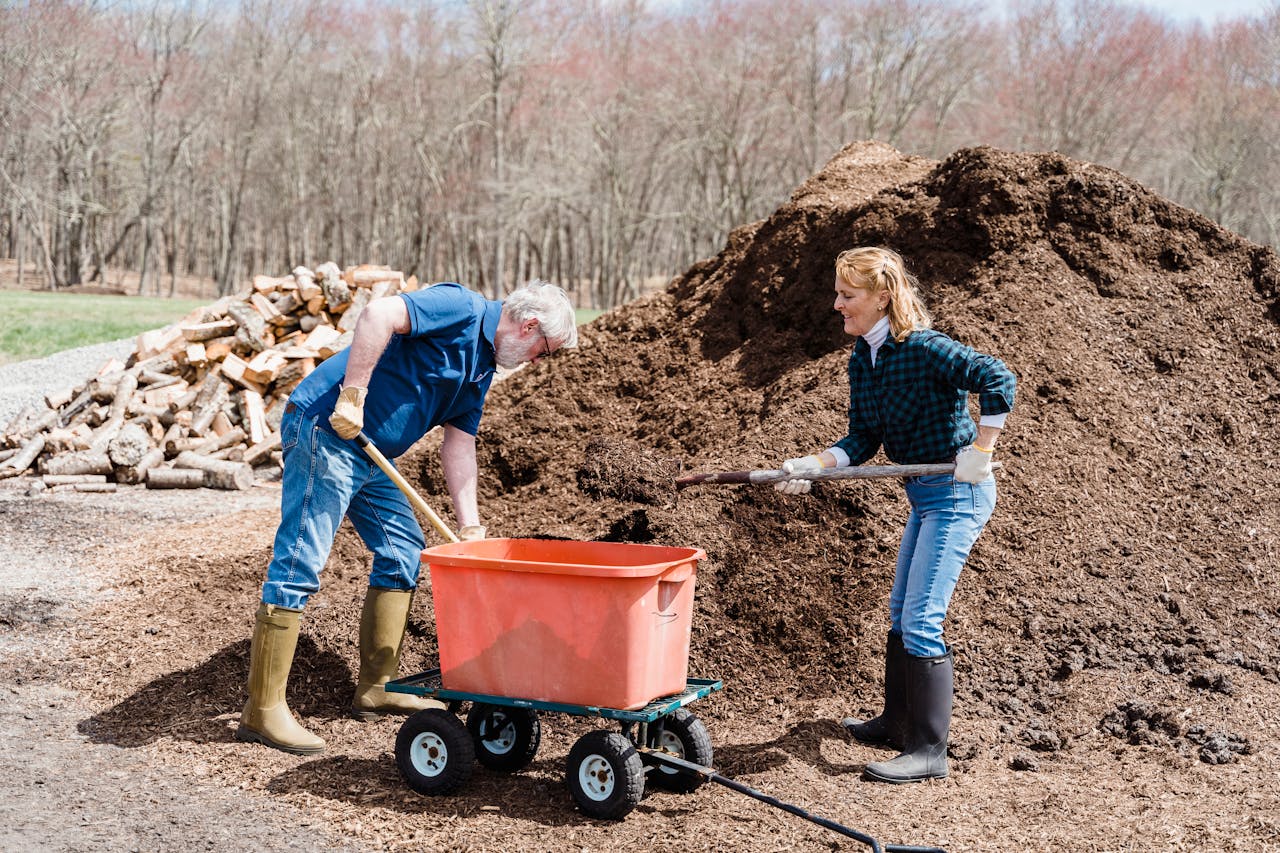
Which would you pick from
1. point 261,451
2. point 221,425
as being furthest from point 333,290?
point 261,451

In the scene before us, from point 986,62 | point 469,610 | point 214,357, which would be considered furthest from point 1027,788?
point 986,62

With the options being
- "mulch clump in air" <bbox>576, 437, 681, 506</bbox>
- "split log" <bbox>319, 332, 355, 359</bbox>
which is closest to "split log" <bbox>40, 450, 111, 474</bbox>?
"split log" <bbox>319, 332, 355, 359</bbox>

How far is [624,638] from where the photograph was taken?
3.21m

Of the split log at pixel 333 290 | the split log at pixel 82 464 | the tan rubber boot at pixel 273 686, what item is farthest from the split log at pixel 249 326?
the tan rubber boot at pixel 273 686

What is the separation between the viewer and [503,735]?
373 cm

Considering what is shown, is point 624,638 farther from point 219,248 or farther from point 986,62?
point 219,248

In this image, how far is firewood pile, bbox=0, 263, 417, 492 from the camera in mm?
9906

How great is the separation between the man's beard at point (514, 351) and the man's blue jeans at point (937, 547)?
1.35 meters

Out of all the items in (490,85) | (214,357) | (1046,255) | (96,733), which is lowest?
(96,733)

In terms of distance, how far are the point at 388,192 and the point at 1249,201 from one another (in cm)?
2729

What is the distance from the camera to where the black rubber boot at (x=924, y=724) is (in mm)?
3629

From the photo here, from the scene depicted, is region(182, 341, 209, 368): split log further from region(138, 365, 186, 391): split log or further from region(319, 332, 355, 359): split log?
region(319, 332, 355, 359): split log

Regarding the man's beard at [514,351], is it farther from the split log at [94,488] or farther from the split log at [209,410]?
the split log at [209,410]

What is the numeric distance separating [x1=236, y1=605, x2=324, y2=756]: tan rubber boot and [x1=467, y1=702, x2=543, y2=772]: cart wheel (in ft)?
2.02
